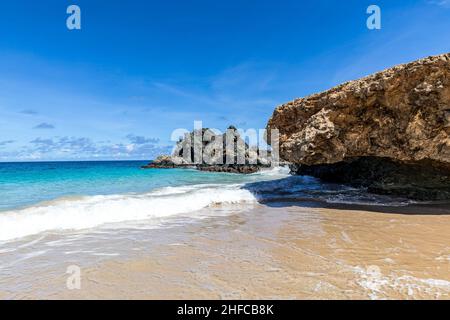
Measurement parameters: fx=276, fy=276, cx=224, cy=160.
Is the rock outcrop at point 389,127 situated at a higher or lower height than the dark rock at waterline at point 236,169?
Answer: higher

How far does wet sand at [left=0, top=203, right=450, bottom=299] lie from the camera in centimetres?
402

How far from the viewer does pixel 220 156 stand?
4831 centimetres

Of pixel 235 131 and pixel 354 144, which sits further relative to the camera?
pixel 235 131

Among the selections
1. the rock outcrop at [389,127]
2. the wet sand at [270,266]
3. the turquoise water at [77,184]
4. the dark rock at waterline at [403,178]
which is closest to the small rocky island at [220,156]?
the turquoise water at [77,184]

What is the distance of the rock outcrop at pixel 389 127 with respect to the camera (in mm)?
9656

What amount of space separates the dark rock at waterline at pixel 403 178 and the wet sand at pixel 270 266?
4.28m

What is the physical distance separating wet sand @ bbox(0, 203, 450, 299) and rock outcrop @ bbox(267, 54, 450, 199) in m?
3.81

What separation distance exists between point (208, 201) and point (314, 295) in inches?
343

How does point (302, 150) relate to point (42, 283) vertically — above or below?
above

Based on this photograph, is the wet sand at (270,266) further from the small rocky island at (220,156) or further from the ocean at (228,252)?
the small rocky island at (220,156)
